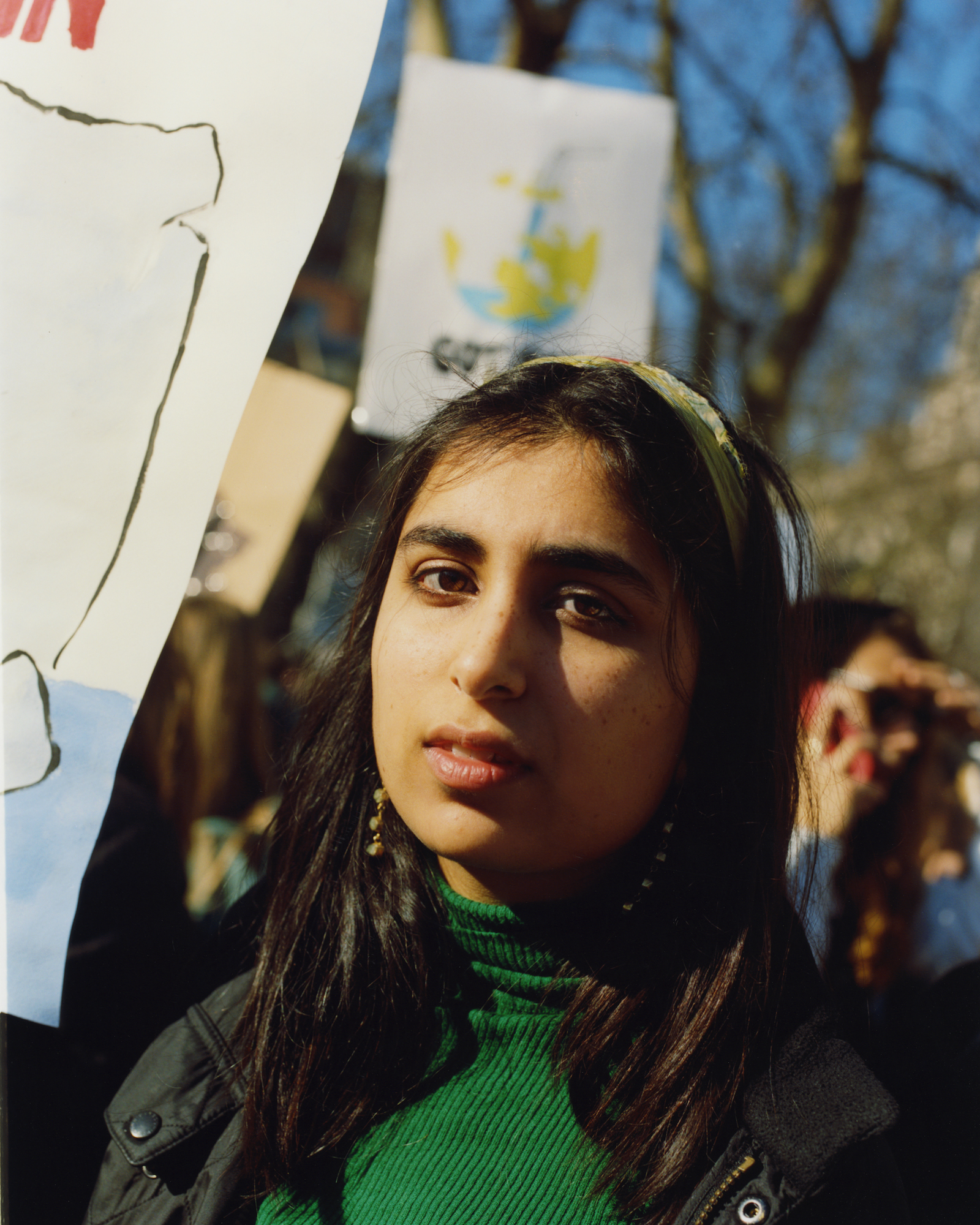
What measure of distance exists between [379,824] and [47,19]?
3.09 ft

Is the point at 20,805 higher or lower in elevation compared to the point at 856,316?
lower

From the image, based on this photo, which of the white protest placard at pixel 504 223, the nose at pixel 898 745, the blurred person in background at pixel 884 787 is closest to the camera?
the blurred person in background at pixel 884 787

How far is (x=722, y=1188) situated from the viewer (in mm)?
856

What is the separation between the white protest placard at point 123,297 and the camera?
90cm

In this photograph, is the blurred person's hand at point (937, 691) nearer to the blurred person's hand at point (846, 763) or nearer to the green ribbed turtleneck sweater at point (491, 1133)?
the blurred person's hand at point (846, 763)

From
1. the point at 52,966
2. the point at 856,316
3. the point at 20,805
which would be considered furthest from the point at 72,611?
the point at 856,316

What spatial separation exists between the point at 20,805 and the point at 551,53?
3.77m

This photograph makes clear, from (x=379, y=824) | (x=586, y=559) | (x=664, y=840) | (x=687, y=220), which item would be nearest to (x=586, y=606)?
(x=586, y=559)

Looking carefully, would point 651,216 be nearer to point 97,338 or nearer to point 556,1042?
point 97,338

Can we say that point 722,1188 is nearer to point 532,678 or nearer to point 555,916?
point 555,916

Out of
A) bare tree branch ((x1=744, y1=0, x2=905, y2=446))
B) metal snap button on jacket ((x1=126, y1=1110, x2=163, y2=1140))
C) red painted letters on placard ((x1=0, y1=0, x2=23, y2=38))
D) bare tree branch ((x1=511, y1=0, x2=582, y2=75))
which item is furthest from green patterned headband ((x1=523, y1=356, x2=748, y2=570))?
bare tree branch ((x1=511, y1=0, x2=582, y2=75))

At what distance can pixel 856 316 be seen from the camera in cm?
504

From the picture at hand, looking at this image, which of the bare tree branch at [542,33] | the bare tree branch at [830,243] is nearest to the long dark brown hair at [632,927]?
the bare tree branch at [830,243]

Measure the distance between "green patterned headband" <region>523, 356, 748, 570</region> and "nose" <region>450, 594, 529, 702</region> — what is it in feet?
1.04
